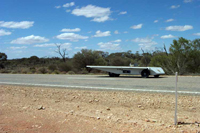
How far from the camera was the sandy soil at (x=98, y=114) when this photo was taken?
485cm

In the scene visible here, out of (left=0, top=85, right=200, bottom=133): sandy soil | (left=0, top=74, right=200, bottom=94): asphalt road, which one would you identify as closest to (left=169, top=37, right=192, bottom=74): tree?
(left=0, top=74, right=200, bottom=94): asphalt road

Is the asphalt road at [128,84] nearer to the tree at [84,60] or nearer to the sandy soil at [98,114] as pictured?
the sandy soil at [98,114]

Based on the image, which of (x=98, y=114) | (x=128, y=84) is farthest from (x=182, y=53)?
(x=98, y=114)

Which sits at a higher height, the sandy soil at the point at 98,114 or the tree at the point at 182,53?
the tree at the point at 182,53

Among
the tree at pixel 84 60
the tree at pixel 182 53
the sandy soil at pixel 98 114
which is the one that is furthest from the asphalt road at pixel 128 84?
the tree at pixel 84 60

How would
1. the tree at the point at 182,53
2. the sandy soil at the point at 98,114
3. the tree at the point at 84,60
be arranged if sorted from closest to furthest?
1. the sandy soil at the point at 98,114
2. the tree at the point at 182,53
3. the tree at the point at 84,60

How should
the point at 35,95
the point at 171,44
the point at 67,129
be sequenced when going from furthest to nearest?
the point at 171,44, the point at 35,95, the point at 67,129

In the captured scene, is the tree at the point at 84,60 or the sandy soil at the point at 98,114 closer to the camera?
the sandy soil at the point at 98,114

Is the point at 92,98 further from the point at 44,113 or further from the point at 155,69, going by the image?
the point at 155,69

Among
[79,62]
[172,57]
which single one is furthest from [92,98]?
[79,62]

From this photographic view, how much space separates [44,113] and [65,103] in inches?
48.5

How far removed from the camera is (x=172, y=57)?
2472 centimetres

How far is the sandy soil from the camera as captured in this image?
4848 mm

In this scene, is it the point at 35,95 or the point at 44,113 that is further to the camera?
the point at 35,95
